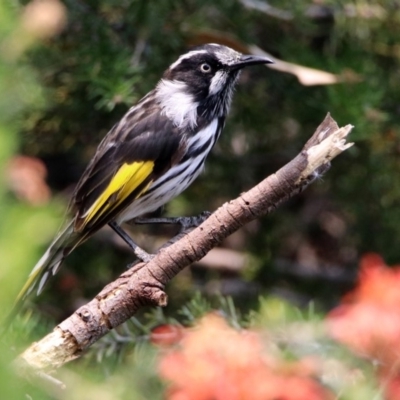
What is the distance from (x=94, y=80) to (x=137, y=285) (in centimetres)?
124

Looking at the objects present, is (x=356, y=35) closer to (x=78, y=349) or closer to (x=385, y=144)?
(x=385, y=144)

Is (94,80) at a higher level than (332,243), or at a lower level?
higher

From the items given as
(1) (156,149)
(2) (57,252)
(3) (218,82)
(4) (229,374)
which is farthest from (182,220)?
(4) (229,374)

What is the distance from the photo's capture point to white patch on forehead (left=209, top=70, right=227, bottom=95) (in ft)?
11.3

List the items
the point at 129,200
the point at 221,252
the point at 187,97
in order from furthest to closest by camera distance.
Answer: the point at 221,252 → the point at 187,97 → the point at 129,200

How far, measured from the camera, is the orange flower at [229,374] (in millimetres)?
2271

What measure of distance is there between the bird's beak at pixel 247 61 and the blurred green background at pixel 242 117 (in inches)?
7.4

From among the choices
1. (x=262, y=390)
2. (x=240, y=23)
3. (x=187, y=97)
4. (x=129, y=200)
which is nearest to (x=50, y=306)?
(x=129, y=200)

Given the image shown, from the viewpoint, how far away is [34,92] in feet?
10.6

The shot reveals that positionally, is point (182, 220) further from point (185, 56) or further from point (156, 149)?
point (185, 56)

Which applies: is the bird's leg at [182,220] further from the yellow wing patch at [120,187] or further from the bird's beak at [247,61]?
the bird's beak at [247,61]

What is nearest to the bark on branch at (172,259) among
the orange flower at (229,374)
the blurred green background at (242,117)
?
the orange flower at (229,374)

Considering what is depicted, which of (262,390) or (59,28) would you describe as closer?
(262,390)

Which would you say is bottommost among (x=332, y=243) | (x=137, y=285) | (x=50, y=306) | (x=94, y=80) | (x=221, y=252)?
(x=332, y=243)
